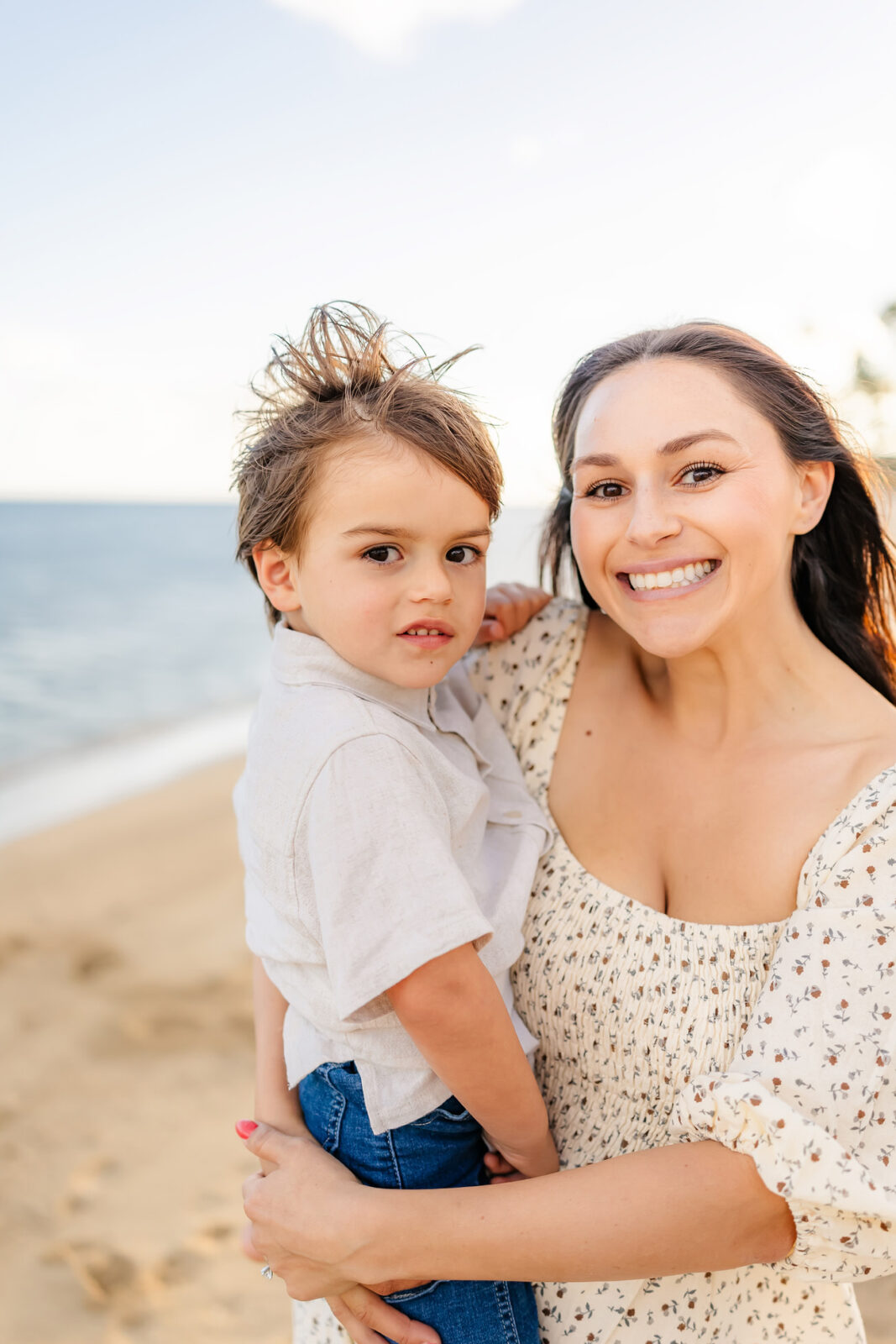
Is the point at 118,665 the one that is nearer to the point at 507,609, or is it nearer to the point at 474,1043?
the point at 507,609

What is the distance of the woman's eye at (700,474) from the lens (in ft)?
5.28

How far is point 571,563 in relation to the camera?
224cm

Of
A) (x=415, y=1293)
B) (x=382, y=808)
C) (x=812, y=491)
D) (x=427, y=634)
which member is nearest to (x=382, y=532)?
(x=427, y=634)

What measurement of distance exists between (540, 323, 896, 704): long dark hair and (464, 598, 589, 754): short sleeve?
0.13m

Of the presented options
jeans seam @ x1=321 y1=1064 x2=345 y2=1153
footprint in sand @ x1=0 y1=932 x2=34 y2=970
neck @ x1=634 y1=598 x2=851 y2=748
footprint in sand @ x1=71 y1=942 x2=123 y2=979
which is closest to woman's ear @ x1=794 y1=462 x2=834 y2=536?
neck @ x1=634 y1=598 x2=851 y2=748

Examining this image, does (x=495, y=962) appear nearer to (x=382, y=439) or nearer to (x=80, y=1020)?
(x=382, y=439)

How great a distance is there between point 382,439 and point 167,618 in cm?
2012

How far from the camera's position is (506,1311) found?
1411mm

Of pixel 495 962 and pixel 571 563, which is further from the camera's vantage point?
pixel 571 563

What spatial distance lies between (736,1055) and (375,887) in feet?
1.85

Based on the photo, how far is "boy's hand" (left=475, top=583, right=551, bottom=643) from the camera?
1988 millimetres

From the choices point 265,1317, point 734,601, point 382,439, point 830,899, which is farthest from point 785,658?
point 265,1317

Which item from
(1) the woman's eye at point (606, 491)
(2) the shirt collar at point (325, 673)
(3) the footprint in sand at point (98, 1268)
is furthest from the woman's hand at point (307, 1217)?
(3) the footprint in sand at point (98, 1268)

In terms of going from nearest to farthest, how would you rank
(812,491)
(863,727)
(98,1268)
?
(863,727), (812,491), (98,1268)
